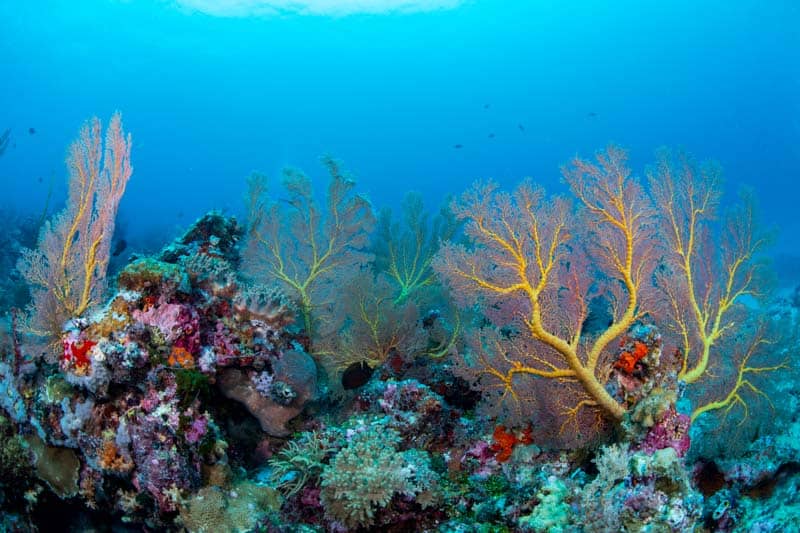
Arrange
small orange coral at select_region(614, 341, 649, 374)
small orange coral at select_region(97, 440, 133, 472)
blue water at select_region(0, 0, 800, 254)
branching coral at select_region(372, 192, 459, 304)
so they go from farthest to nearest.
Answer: blue water at select_region(0, 0, 800, 254)
branching coral at select_region(372, 192, 459, 304)
small orange coral at select_region(614, 341, 649, 374)
small orange coral at select_region(97, 440, 133, 472)

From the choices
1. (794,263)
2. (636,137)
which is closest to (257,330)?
(794,263)

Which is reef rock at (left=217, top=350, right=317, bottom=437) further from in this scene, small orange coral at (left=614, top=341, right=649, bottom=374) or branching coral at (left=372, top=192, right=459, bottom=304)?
branching coral at (left=372, top=192, right=459, bottom=304)

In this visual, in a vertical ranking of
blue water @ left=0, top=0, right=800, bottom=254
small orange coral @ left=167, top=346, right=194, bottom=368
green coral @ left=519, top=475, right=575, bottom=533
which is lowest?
green coral @ left=519, top=475, right=575, bottom=533

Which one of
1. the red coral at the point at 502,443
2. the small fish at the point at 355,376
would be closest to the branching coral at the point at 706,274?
the red coral at the point at 502,443

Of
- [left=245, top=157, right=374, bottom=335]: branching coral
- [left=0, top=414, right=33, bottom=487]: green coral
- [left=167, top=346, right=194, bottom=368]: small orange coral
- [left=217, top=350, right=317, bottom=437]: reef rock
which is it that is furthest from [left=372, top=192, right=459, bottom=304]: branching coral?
[left=0, top=414, right=33, bottom=487]: green coral

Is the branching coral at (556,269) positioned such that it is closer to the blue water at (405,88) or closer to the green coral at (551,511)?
the green coral at (551,511)

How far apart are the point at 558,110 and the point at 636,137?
57.4 ft

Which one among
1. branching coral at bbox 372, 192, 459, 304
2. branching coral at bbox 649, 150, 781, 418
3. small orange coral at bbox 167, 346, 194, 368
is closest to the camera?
small orange coral at bbox 167, 346, 194, 368

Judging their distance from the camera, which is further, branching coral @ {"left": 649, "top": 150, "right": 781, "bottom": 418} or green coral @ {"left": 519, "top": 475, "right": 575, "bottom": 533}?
branching coral @ {"left": 649, "top": 150, "right": 781, "bottom": 418}

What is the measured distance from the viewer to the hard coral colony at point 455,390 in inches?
141

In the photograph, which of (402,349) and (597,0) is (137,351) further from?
(597,0)

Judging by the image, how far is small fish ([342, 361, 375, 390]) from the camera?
6184 millimetres

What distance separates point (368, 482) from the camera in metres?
3.54

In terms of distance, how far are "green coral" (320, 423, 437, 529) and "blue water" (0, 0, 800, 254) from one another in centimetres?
5084
